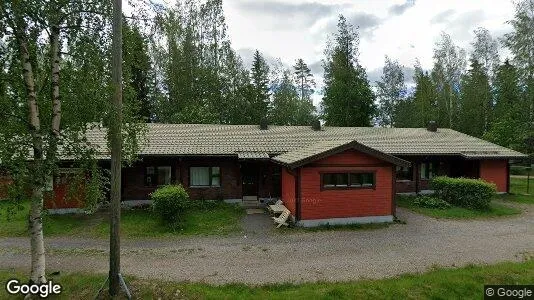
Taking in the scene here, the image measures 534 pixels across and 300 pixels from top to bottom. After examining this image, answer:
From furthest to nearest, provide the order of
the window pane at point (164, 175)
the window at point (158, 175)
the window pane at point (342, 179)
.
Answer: the window pane at point (164, 175) → the window at point (158, 175) → the window pane at point (342, 179)

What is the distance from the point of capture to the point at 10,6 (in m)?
6.76

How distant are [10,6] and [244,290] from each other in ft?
26.4

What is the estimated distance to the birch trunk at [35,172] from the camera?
288 inches

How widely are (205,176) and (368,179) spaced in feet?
29.9

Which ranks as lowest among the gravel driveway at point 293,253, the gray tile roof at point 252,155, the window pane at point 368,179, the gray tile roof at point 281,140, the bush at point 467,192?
the gravel driveway at point 293,253

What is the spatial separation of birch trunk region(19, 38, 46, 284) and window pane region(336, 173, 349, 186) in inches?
440

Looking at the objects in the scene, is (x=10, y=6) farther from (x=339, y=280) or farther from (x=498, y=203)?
(x=498, y=203)

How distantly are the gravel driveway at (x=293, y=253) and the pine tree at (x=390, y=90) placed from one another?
4111 centimetres

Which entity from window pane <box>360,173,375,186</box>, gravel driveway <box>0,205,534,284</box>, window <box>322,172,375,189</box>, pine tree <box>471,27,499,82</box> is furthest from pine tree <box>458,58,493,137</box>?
window <box>322,172,375,189</box>

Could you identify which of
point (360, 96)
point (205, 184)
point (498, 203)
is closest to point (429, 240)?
point (498, 203)

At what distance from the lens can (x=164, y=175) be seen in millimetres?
18969

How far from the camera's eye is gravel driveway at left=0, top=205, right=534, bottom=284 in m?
9.51

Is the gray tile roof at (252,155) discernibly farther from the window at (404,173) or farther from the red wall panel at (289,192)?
the window at (404,173)

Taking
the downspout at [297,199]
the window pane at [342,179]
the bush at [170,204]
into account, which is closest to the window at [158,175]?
the bush at [170,204]
